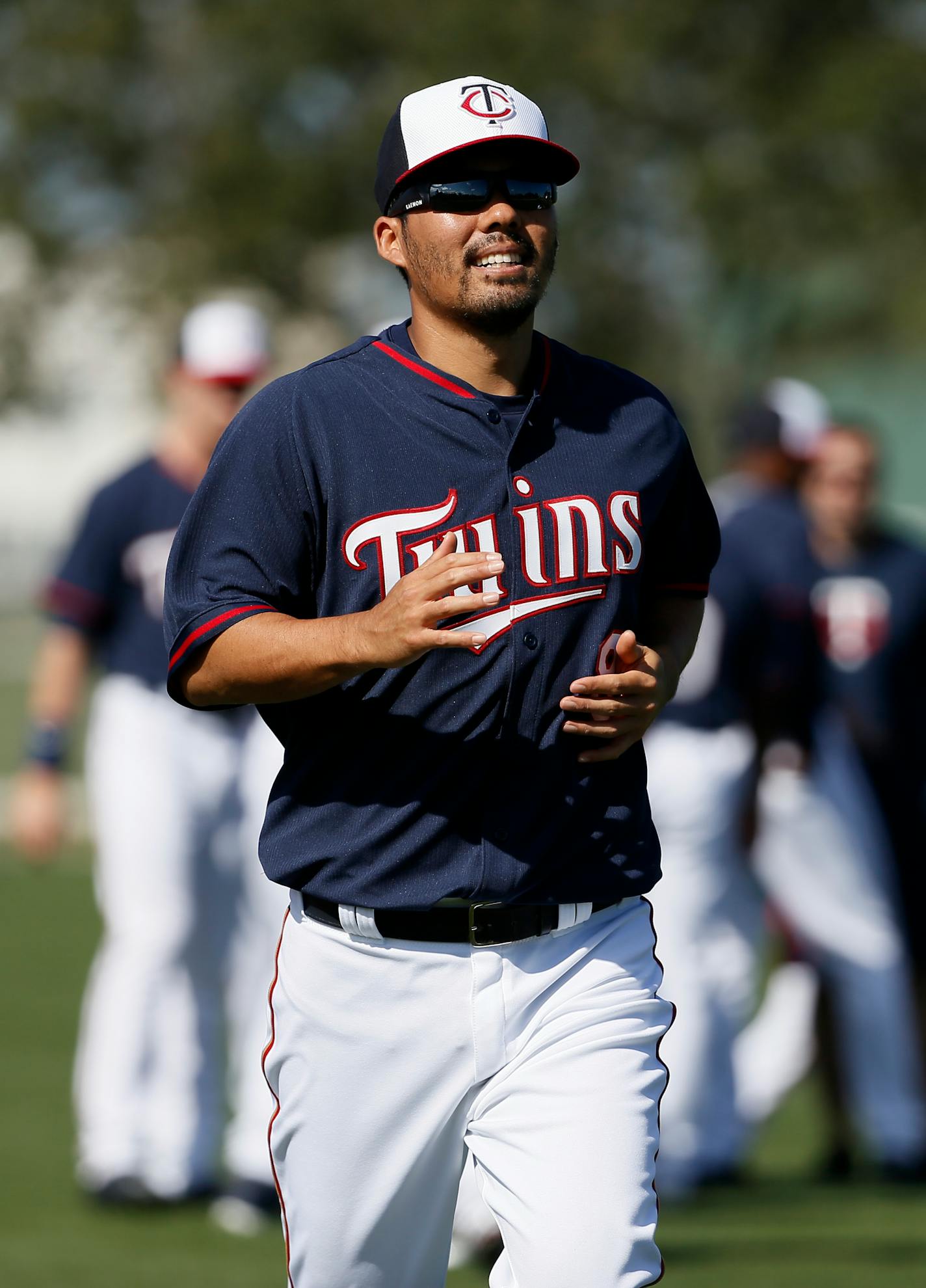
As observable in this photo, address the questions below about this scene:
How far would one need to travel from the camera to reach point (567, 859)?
377 cm

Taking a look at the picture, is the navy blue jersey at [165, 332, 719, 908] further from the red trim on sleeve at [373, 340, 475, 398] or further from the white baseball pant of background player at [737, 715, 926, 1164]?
the white baseball pant of background player at [737, 715, 926, 1164]

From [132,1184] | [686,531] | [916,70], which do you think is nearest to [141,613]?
[132,1184]

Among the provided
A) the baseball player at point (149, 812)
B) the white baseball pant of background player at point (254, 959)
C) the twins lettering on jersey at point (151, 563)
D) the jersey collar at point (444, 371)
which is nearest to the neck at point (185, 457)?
the baseball player at point (149, 812)

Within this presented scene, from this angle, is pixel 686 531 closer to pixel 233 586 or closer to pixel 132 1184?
pixel 233 586

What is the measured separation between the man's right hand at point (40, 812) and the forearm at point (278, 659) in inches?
135

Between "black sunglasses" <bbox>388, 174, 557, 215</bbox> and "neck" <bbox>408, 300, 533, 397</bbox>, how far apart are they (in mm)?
199

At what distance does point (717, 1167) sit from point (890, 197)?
78.2 ft

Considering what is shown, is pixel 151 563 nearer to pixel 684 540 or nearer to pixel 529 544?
pixel 684 540

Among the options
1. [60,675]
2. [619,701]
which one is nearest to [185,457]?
[60,675]

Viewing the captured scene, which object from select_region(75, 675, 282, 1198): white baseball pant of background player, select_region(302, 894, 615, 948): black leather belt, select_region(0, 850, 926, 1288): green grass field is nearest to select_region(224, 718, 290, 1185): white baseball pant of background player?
select_region(75, 675, 282, 1198): white baseball pant of background player

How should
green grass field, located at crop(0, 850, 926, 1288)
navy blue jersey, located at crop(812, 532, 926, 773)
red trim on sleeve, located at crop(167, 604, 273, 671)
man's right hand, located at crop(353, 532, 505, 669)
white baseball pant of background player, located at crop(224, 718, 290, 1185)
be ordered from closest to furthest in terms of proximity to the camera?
man's right hand, located at crop(353, 532, 505, 669), red trim on sleeve, located at crop(167, 604, 273, 671), green grass field, located at crop(0, 850, 926, 1288), white baseball pant of background player, located at crop(224, 718, 290, 1185), navy blue jersey, located at crop(812, 532, 926, 773)

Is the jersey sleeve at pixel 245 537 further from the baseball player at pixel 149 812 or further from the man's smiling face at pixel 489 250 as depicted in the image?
the baseball player at pixel 149 812

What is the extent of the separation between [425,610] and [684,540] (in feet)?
2.93

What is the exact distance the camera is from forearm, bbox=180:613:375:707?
3465 mm
